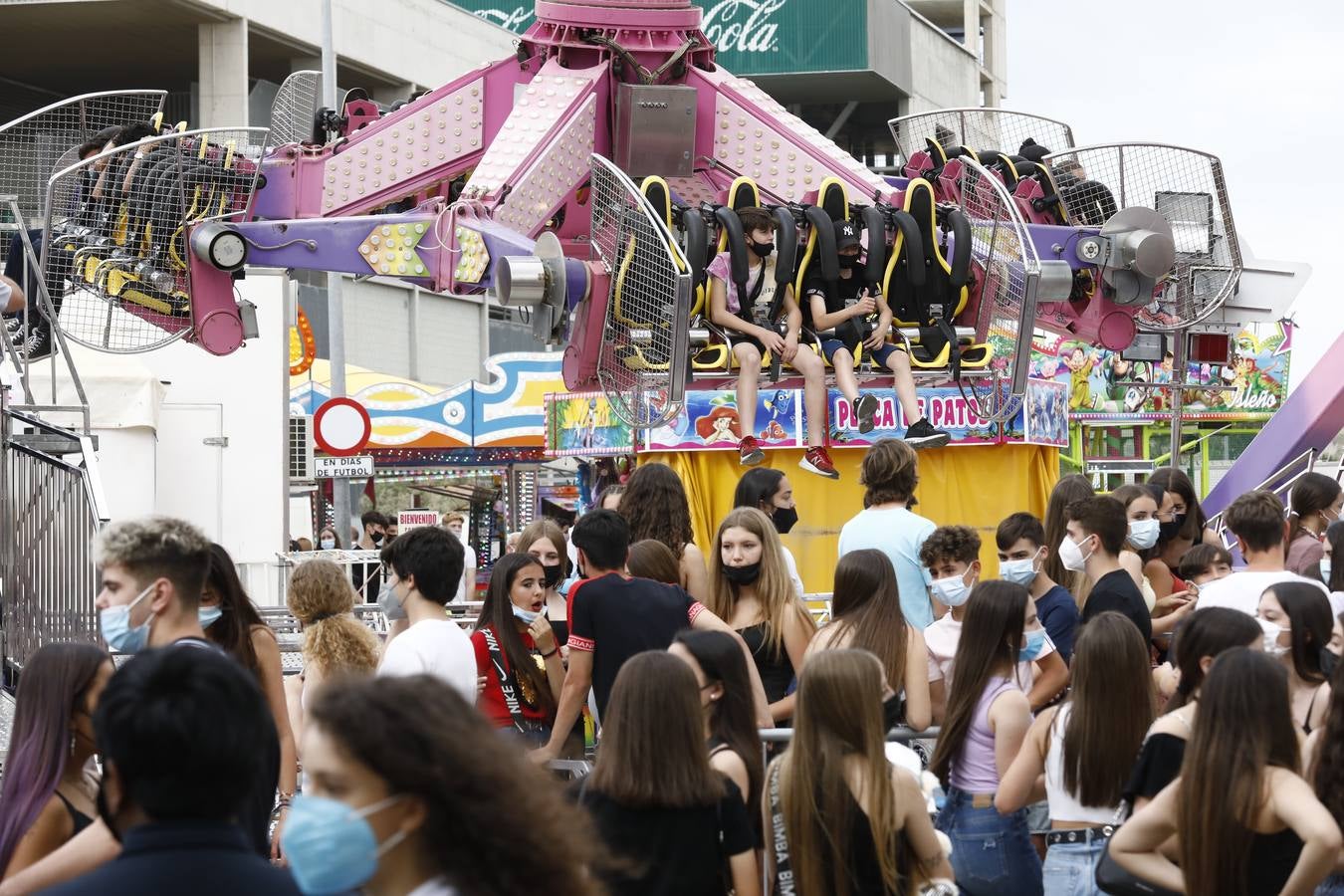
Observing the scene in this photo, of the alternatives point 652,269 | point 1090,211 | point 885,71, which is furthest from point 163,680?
point 885,71

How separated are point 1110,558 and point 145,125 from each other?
836 cm

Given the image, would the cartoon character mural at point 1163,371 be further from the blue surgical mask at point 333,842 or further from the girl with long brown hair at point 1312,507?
the blue surgical mask at point 333,842

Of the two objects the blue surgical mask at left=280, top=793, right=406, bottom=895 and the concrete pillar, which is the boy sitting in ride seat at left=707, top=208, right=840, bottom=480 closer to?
the blue surgical mask at left=280, top=793, right=406, bottom=895

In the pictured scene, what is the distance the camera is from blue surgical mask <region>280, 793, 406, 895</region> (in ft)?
8.66

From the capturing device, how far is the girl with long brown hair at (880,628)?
5.96m

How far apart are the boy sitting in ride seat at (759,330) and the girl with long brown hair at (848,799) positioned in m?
7.42

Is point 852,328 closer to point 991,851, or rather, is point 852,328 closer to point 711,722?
point 991,851

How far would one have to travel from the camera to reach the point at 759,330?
11.8 meters

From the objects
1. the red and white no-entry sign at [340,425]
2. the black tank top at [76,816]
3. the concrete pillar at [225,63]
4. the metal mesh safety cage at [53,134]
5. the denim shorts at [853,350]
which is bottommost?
the black tank top at [76,816]

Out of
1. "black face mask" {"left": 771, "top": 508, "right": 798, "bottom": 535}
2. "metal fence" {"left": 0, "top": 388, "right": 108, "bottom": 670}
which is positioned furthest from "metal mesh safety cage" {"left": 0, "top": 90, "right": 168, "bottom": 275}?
"black face mask" {"left": 771, "top": 508, "right": 798, "bottom": 535}

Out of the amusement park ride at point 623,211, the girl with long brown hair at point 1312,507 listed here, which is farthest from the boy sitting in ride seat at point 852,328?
the girl with long brown hair at point 1312,507

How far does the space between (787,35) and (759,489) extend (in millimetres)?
47435

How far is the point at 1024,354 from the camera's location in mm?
11672

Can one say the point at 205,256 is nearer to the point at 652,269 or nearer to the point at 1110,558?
the point at 652,269
